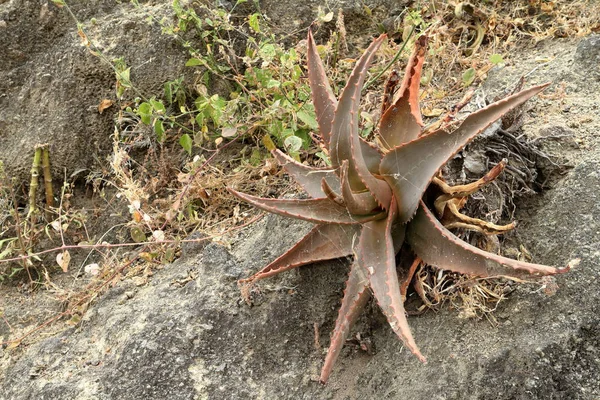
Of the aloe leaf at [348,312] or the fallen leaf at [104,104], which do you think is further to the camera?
the fallen leaf at [104,104]

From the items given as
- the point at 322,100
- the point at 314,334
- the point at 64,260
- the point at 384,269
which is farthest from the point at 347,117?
the point at 64,260

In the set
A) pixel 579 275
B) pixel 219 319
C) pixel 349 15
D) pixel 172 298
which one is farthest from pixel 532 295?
pixel 349 15

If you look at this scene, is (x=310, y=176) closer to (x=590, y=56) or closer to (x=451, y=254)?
(x=451, y=254)

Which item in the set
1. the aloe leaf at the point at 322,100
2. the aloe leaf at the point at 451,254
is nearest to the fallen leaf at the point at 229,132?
the aloe leaf at the point at 322,100

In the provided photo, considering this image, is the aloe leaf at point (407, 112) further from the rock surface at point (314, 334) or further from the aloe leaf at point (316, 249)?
the rock surface at point (314, 334)

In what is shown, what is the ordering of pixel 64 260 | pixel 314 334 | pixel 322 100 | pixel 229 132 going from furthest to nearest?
pixel 229 132
pixel 64 260
pixel 314 334
pixel 322 100

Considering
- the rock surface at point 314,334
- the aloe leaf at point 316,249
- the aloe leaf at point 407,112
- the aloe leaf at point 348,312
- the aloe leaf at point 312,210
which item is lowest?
the rock surface at point 314,334

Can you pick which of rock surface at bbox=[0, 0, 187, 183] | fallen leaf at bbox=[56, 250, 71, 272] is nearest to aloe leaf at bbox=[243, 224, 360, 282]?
fallen leaf at bbox=[56, 250, 71, 272]

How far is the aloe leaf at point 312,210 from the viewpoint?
166 centimetres

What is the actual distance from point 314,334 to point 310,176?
50cm

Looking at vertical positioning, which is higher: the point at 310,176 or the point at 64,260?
the point at 310,176

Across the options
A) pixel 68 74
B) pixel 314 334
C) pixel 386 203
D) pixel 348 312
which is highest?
pixel 68 74

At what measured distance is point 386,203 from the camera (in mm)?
1647

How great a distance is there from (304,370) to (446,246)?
1.99 ft
